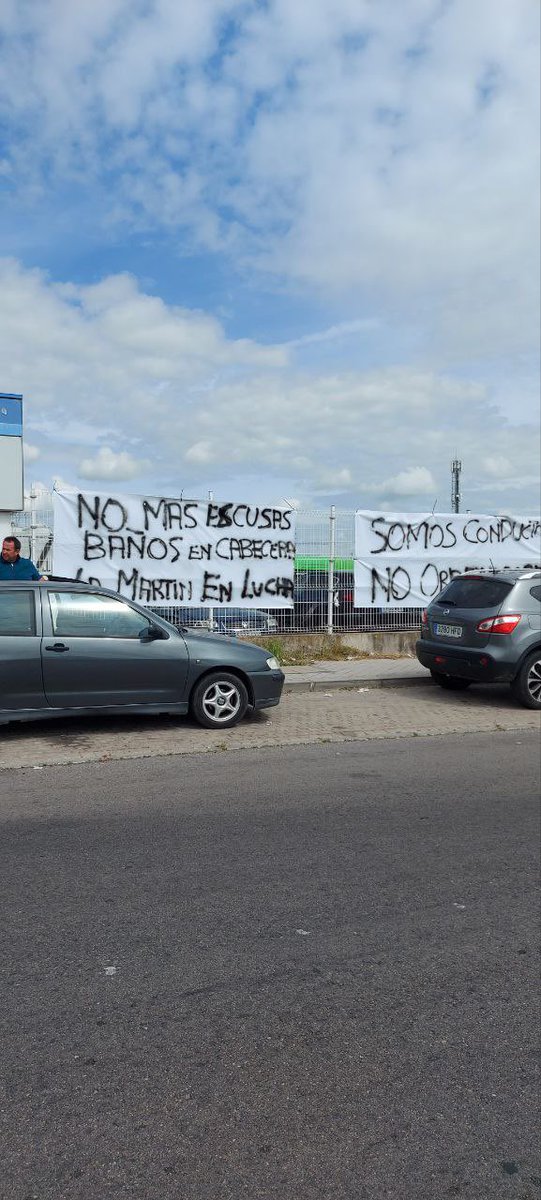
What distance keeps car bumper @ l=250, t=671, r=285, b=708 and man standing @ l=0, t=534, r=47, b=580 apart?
3026mm

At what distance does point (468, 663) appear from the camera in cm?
1096

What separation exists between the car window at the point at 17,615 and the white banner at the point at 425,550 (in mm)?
7974

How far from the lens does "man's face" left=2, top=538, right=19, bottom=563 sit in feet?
34.1

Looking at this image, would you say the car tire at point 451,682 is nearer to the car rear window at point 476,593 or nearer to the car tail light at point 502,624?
the car rear window at point 476,593

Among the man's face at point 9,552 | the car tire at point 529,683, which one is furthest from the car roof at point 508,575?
the man's face at point 9,552

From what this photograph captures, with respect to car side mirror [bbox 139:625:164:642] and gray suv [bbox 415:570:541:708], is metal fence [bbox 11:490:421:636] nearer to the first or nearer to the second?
gray suv [bbox 415:570:541:708]

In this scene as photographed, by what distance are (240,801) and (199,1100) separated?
11.5 feet

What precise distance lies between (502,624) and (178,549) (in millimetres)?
5520

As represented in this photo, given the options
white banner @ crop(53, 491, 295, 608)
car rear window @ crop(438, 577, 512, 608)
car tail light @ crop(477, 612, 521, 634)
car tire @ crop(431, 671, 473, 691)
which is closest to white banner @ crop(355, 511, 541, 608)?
white banner @ crop(53, 491, 295, 608)

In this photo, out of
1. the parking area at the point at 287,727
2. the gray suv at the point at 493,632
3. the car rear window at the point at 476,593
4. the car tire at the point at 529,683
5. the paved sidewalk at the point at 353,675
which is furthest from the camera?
the paved sidewalk at the point at 353,675

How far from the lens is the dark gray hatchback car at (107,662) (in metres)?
8.27

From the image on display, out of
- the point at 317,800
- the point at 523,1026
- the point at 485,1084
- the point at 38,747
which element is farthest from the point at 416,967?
the point at 38,747

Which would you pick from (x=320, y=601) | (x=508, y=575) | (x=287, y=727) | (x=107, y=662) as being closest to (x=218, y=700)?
(x=287, y=727)

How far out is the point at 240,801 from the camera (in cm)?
627
